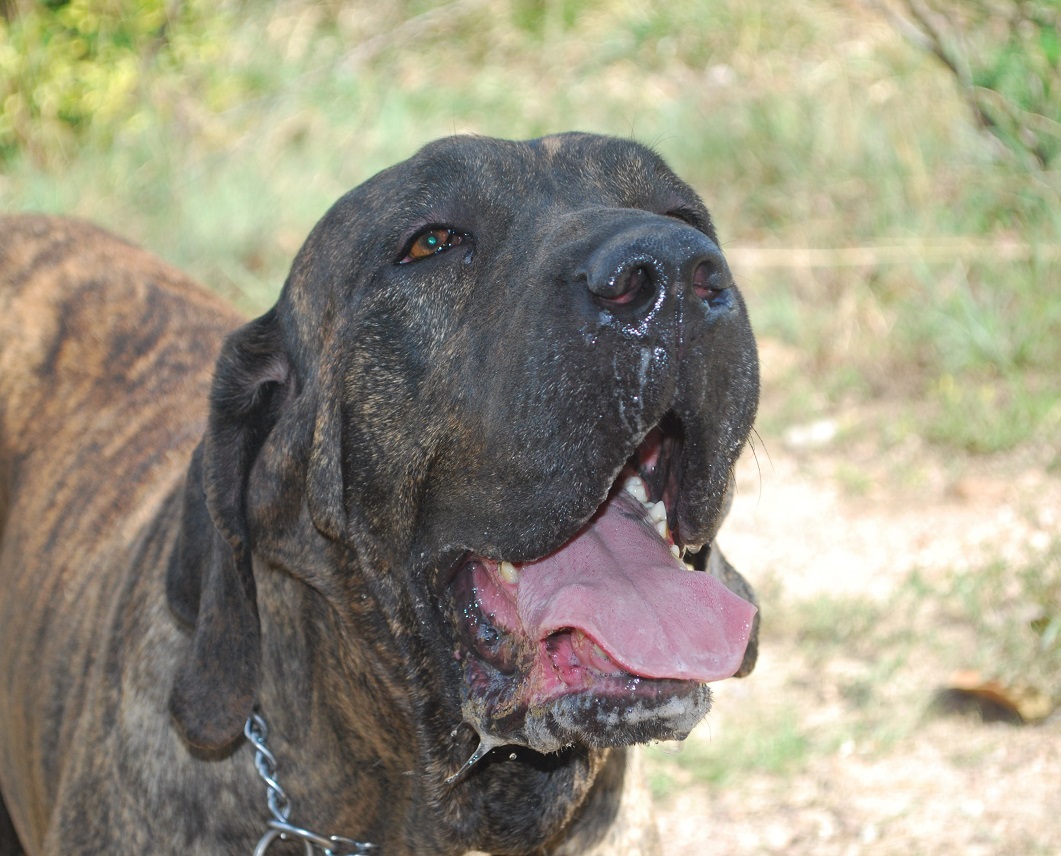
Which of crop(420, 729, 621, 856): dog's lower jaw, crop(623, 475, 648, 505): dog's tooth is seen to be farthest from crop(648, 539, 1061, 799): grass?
crop(623, 475, 648, 505): dog's tooth

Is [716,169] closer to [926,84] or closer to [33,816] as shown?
[926,84]

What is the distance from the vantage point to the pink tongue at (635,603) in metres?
2.50

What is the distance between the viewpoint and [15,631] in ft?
13.3

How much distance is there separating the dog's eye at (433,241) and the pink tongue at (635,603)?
25.2 inches

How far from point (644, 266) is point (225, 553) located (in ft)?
3.99

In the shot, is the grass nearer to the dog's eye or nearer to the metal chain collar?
the metal chain collar

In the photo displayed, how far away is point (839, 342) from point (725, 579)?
3.55 m

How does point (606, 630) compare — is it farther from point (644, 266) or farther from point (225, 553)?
point (225, 553)

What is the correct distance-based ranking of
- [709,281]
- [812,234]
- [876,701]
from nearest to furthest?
[709,281] < [876,701] < [812,234]

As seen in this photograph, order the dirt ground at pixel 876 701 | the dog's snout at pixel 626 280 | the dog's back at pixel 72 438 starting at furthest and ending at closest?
1. the dirt ground at pixel 876 701
2. the dog's back at pixel 72 438
3. the dog's snout at pixel 626 280

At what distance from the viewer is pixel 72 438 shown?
13.2ft

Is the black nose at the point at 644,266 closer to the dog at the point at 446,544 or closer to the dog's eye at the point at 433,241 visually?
the dog at the point at 446,544

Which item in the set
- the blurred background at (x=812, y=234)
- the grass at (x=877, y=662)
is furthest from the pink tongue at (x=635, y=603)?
the grass at (x=877, y=662)

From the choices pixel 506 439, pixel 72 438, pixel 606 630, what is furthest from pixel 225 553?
pixel 72 438
